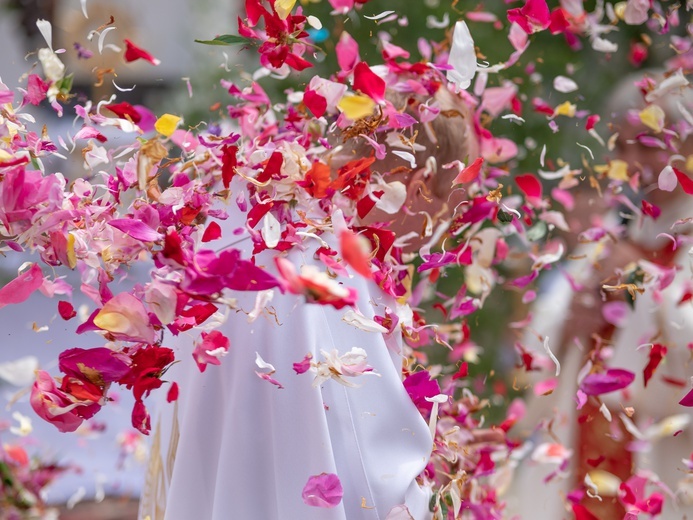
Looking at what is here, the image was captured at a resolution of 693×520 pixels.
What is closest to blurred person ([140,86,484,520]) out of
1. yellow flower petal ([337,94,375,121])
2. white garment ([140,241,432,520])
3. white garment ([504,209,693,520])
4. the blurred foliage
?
white garment ([140,241,432,520])

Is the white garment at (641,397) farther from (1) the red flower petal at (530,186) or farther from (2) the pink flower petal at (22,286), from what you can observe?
(2) the pink flower petal at (22,286)

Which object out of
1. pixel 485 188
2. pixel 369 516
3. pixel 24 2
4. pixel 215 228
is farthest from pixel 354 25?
pixel 24 2

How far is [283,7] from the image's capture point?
0.72m

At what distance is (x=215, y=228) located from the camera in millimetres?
693

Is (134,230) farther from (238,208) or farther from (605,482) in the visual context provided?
(605,482)

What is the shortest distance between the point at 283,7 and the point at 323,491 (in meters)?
0.44

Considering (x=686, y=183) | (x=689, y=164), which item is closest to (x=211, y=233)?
(x=686, y=183)

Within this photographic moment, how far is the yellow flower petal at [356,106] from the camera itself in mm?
706

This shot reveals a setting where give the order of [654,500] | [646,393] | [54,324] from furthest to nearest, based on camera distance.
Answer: [646,393] < [654,500] < [54,324]

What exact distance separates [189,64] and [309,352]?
52.7 inches

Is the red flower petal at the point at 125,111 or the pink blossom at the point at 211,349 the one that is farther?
the red flower petal at the point at 125,111

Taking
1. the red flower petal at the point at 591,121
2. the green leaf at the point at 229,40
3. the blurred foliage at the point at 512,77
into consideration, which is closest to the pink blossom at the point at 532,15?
the red flower petal at the point at 591,121

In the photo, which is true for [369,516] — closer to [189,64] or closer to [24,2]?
[189,64]

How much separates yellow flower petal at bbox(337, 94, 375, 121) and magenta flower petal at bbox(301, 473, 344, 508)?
33 centimetres
